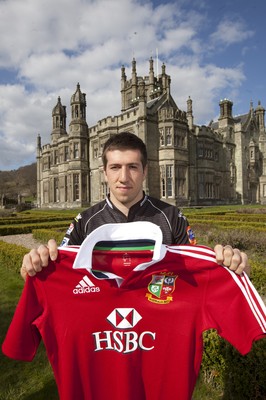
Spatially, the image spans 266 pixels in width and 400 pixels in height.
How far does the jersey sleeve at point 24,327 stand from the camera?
6.19ft

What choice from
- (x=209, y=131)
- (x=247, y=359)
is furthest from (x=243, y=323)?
(x=209, y=131)

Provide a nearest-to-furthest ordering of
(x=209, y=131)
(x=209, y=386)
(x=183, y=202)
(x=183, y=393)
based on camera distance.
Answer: (x=183, y=393), (x=209, y=386), (x=183, y=202), (x=209, y=131)

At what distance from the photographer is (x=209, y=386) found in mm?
3355

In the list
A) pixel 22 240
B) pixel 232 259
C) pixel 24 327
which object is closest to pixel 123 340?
pixel 24 327

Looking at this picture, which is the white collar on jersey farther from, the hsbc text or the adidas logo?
the hsbc text

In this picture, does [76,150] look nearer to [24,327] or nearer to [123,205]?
[123,205]

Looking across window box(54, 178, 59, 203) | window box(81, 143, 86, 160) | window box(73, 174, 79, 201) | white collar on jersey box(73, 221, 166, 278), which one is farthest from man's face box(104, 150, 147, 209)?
window box(54, 178, 59, 203)

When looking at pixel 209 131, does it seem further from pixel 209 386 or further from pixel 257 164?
pixel 209 386

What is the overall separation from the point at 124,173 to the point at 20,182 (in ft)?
311

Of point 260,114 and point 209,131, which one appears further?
point 260,114

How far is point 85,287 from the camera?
1927 mm

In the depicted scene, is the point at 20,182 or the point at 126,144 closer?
the point at 126,144

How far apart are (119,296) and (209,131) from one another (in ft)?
120

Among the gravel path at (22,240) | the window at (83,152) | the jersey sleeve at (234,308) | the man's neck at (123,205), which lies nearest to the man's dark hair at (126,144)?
the man's neck at (123,205)
